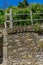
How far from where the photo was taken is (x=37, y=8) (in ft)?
44.6

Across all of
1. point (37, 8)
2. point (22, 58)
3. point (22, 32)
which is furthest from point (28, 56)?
point (37, 8)

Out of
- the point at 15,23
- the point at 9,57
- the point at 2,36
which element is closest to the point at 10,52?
the point at 9,57

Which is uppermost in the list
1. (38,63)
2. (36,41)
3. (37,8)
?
(37,8)

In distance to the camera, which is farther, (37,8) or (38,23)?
(37,8)

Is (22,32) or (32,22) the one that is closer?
(22,32)

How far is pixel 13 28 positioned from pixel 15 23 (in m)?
0.80

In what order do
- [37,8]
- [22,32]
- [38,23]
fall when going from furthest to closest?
[37,8] < [38,23] < [22,32]

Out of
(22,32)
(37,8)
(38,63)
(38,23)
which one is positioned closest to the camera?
(38,63)

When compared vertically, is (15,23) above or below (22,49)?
above

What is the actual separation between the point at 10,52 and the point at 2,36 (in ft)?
3.11

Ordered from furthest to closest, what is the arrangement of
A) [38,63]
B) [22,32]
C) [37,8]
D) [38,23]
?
[37,8]
[38,23]
[22,32]
[38,63]

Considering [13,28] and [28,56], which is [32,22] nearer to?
[13,28]

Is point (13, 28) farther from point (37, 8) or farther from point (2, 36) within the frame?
point (37, 8)

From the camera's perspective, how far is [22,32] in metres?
10.4
